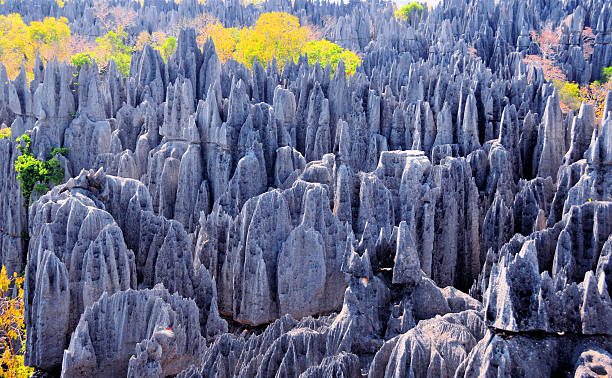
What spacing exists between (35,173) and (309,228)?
14.2m

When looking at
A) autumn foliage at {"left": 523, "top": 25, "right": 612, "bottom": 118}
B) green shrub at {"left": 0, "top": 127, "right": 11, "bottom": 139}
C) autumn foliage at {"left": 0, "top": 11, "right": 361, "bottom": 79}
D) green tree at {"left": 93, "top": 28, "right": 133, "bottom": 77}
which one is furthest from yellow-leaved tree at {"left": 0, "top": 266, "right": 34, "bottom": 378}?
green tree at {"left": 93, "top": 28, "right": 133, "bottom": 77}

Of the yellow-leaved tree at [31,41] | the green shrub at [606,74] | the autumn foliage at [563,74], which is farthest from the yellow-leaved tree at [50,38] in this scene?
the green shrub at [606,74]

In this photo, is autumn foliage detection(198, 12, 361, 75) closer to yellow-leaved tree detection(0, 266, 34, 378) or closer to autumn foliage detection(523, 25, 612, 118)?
autumn foliage detection(523, 25, 612, 118)

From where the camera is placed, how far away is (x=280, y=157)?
86.5 ft

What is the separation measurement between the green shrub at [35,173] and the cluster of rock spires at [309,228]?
60 cm

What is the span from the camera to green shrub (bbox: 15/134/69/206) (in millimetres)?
27781

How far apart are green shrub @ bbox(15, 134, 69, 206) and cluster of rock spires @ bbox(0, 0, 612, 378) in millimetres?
599

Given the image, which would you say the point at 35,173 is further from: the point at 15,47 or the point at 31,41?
the point at 31,41

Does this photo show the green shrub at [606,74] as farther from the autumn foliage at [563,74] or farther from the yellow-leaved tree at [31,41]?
the yellow-leaved tree at [31,41]

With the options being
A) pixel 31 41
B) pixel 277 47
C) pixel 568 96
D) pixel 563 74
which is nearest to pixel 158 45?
pixel 31 41

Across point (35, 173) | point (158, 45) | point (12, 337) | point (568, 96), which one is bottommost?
point (12, 337)

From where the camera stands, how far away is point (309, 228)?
20.2 metres

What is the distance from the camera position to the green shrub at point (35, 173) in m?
27.8

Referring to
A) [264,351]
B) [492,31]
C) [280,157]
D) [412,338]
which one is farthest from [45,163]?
[492,31]
